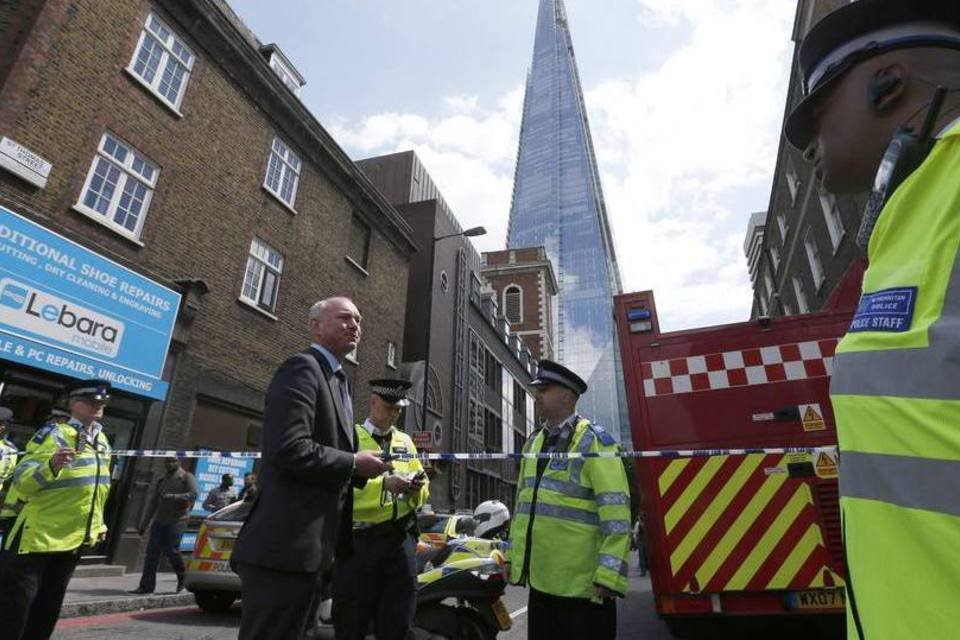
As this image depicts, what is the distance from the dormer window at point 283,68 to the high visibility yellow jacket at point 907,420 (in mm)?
16678

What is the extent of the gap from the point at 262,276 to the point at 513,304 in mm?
42046

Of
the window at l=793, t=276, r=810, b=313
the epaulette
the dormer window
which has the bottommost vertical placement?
the epaulette

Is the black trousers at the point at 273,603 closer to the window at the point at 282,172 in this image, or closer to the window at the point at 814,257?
the window at the point at 282,172

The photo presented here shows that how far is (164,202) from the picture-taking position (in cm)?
1108

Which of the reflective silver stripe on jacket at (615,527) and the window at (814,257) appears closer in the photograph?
the reflective silver stripe on jacket at (615,527)

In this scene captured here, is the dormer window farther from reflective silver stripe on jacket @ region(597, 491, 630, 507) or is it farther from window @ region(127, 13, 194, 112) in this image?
reflective silver stripe on jacket @ region(597, 491, 630, 507)

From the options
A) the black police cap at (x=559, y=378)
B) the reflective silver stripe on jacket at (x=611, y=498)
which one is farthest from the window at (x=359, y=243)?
the reflective silver stripe on jacket at (x=611, y=498)

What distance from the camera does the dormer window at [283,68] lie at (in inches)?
613

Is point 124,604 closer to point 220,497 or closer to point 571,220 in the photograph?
point 220,497

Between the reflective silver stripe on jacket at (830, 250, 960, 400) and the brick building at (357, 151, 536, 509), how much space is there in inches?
793

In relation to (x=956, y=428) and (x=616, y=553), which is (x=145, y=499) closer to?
(x=616, y=553)

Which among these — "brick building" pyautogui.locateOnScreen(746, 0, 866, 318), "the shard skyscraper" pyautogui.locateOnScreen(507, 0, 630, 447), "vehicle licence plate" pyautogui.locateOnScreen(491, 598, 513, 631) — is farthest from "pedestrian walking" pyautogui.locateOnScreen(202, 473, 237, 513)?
"the shard skyscraper" pyautogui.locateOnScreen(507, 0, 630, 447)

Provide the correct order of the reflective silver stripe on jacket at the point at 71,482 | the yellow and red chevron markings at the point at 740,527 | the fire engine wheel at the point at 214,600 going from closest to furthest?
the yellow and red chevron markings at the point at 740,527 → the reflective silver stripe on jacket at the point at 71,482 → the fire engine wheel at the point at 214,600

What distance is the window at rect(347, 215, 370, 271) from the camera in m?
18.4
